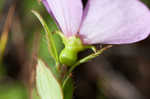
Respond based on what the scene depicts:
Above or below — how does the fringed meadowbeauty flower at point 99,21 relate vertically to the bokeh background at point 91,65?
above

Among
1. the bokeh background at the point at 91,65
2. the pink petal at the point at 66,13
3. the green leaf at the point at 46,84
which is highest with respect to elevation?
the pink petal at the point at 66,13

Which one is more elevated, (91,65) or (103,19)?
(103,19)

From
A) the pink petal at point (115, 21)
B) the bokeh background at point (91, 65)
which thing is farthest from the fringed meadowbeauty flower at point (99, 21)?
the bokeh background at point (91, 65)

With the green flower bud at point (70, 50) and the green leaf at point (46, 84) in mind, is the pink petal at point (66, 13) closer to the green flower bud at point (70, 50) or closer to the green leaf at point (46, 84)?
the green flower bud at point (70, 50)

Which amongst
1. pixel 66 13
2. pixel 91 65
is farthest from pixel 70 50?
pixel 91 65

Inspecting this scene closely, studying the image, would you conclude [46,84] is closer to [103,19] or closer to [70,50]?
[70,50]

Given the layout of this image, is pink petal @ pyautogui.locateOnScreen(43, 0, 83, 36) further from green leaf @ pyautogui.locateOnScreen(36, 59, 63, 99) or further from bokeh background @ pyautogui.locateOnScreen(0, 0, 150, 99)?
bokeh background @ pyautogui.locateOnScreen(0, 0, 150, 99)

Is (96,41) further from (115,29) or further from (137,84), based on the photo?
(137,84)
